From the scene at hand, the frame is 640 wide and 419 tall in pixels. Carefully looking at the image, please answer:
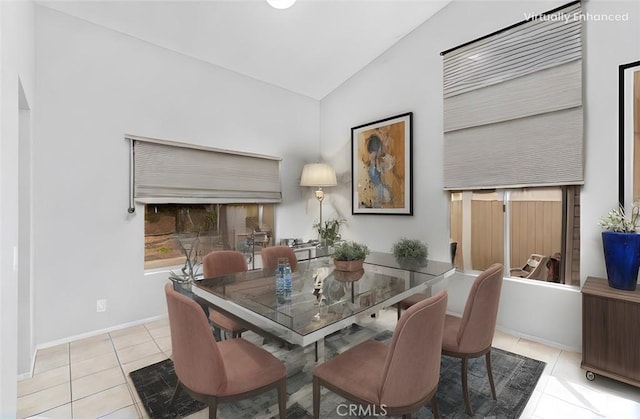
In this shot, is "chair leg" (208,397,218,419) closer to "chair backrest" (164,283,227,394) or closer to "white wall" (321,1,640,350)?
"chair backrest" (164,283,227,394)

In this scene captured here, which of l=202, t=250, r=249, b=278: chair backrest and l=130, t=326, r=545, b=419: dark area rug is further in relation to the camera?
l=202, t=250, r=249, b=278: chair backrest

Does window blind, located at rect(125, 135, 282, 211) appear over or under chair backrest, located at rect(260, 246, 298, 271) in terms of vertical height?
over

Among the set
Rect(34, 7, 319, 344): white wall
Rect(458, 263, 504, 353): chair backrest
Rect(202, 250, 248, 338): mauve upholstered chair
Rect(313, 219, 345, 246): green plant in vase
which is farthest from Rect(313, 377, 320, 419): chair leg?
Rect(313, 219, 345, 246): green plant in vase

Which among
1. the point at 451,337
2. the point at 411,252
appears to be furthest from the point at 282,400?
the point at 411,252

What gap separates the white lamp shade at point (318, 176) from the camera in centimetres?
427

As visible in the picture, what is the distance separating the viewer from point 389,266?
9.08ft

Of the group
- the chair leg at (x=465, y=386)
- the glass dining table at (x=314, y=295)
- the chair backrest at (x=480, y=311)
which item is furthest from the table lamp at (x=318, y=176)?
the chair leg at (x=465, y=386)

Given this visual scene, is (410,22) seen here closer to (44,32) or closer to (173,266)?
(44,32)

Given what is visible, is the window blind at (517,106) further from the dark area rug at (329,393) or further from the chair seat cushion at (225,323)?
the chair seat cushion at (225,323)

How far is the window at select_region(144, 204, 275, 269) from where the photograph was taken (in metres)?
3.47

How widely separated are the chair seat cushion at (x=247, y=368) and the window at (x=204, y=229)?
85.0 inches

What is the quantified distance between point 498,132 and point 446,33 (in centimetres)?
134

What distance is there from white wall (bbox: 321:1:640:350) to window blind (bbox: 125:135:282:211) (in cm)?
A: 118

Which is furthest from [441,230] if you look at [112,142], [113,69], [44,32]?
[44,32]
